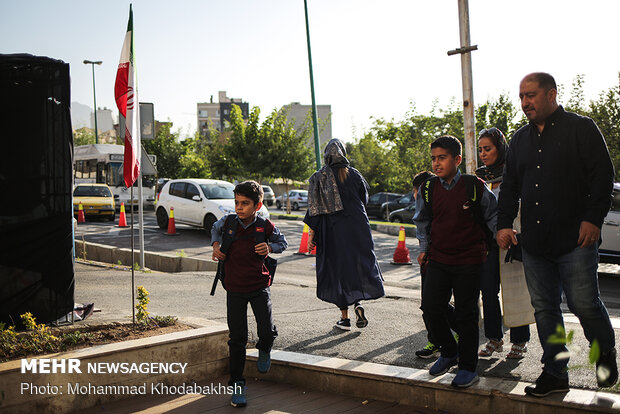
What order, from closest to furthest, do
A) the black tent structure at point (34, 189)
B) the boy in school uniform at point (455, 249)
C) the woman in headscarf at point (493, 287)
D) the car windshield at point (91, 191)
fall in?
the boy in school uniform at point (455, 249), the woman in headscarf at point (493, 287), the black tent structure at point (34, 189), the car windshield at point (91, 191)

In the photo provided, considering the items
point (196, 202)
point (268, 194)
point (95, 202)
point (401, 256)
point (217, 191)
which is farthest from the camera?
point (268, 194)

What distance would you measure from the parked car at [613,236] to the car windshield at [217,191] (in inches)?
399

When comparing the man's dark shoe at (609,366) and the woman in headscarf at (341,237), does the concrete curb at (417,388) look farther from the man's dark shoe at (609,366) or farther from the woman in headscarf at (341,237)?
the woman in headscarf at (341,237)

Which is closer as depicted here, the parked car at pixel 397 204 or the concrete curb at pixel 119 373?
the concrete curb at pixel 119 373

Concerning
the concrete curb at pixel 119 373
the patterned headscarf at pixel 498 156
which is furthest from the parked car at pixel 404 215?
the concrete curb at pixel 119 373

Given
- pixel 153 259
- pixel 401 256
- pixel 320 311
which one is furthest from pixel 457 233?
pixel 153 259

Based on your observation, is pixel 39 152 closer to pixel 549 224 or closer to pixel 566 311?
pixel 549 224

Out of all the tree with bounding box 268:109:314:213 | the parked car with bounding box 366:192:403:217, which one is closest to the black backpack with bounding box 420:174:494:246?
the parked car with bounding box 366:192:403:217

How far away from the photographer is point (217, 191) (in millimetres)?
17562

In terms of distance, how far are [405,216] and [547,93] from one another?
70.7ft

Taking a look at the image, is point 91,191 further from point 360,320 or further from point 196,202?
point 360,320

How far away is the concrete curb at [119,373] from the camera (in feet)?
12.4

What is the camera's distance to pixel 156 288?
845cm

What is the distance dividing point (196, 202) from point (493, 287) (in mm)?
13614
